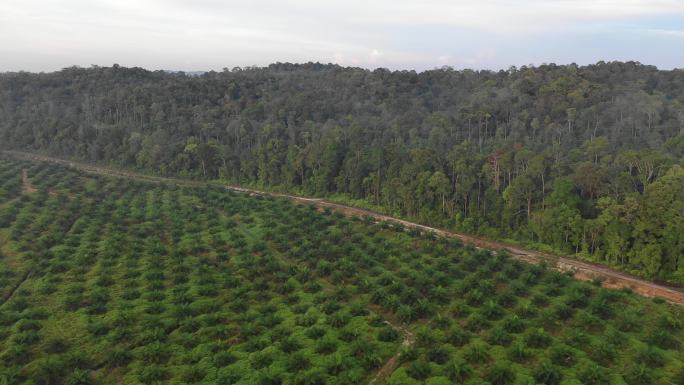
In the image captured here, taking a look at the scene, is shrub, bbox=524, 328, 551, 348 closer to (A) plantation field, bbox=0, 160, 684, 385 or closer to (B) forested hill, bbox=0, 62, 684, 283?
(A) plantation field, bbox=0, 160, 684, 385

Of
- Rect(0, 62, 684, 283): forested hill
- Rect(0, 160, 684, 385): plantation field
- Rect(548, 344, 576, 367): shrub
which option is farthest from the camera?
Rect(0, 62, 684, 283): forested hill

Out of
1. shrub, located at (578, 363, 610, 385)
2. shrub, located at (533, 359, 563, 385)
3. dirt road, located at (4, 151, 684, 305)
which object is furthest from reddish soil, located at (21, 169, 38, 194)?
shrub, located at (578, 363, 610, 385)

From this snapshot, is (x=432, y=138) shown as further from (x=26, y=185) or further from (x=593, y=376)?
(x=26, y=185)

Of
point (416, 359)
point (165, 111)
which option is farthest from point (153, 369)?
point (165, 111)

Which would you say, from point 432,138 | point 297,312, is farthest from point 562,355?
point 432,138

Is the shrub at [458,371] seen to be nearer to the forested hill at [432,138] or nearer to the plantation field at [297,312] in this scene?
the plantation field at [297,312]
